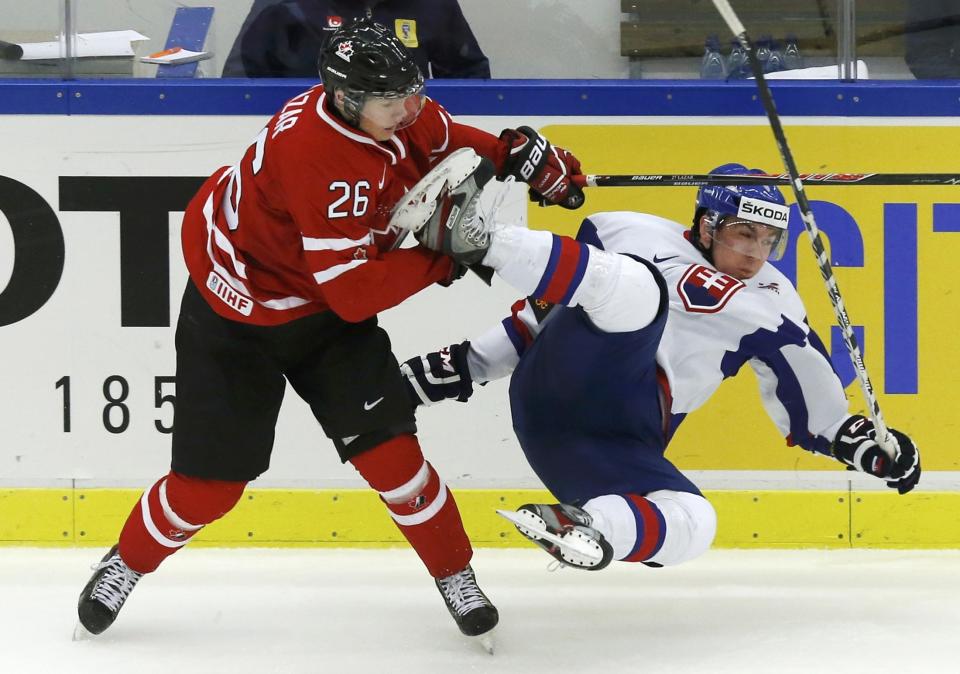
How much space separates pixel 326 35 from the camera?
321cm

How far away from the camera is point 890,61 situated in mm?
3227

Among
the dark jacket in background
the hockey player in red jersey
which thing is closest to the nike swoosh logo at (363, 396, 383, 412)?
the hockey player in red jersey

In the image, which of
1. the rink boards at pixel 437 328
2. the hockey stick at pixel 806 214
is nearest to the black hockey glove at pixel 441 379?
the rink boards at pixel 437 328

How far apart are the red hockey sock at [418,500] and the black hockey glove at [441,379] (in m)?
0.21

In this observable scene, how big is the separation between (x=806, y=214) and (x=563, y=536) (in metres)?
0.84

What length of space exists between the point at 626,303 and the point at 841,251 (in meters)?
1.17

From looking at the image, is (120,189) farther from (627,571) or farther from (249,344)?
(627,571)

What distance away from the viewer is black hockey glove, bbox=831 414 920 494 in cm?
254

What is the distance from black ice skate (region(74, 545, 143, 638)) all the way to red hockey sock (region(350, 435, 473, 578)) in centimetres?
54

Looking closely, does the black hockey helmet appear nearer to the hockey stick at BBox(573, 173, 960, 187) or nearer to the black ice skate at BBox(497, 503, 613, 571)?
the hockey stick at BBox(573, 173, 960, 187)

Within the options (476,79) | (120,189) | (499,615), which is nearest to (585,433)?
(499,615)

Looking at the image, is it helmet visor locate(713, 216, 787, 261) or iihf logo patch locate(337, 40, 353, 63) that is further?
helmet visor locate(713, 216, 787, 261)

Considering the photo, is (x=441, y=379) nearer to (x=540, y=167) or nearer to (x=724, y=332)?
(x=540, y=167)

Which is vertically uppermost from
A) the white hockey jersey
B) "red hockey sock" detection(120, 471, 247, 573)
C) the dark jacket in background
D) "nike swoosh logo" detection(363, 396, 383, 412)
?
the dark jacket in background
